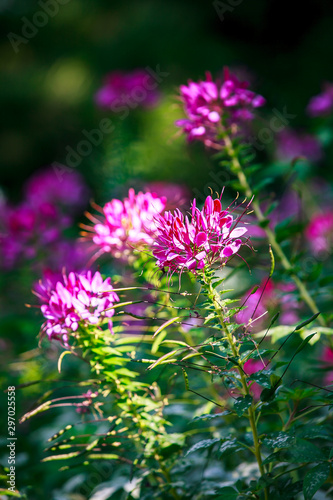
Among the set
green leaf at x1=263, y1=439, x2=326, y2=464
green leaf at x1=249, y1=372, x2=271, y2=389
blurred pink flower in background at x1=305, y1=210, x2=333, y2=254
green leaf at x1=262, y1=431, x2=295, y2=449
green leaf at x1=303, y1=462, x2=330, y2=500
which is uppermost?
green leaf at x1=249, y1=372, x2=271, y2=389

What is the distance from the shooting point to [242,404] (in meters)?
0.54

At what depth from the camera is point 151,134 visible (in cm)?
254

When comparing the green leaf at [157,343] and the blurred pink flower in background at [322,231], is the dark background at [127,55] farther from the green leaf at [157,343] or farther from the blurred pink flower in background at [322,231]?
the green leaf at [157,343]

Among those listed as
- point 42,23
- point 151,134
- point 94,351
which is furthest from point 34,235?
point 42,23

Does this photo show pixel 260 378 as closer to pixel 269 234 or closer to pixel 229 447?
pixel 229 447

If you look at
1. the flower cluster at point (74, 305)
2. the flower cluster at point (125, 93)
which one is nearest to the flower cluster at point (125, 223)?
the flower cluster at point (74, 305)

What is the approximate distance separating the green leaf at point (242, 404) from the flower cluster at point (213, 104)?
54 cm

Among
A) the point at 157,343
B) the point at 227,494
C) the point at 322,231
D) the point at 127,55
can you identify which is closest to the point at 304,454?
the point at 227,494

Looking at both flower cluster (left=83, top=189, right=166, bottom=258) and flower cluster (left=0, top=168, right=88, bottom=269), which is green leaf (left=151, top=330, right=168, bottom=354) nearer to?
flower cluster (left=83, top=189, right=166, bottom=258)

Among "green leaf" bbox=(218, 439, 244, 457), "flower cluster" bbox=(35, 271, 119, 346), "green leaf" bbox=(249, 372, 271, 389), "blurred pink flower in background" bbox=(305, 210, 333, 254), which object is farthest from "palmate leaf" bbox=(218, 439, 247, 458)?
"blurred pink flower in background" bbox=(305, 210, 333, 254)

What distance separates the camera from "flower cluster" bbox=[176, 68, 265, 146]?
882 mm

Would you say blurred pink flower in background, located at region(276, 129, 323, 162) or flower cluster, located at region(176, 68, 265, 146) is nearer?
flower cluster, located at region(176, 68, 265, 146)

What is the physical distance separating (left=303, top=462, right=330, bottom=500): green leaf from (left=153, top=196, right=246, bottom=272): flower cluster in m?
0.29

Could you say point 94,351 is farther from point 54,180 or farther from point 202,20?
point 202,20
